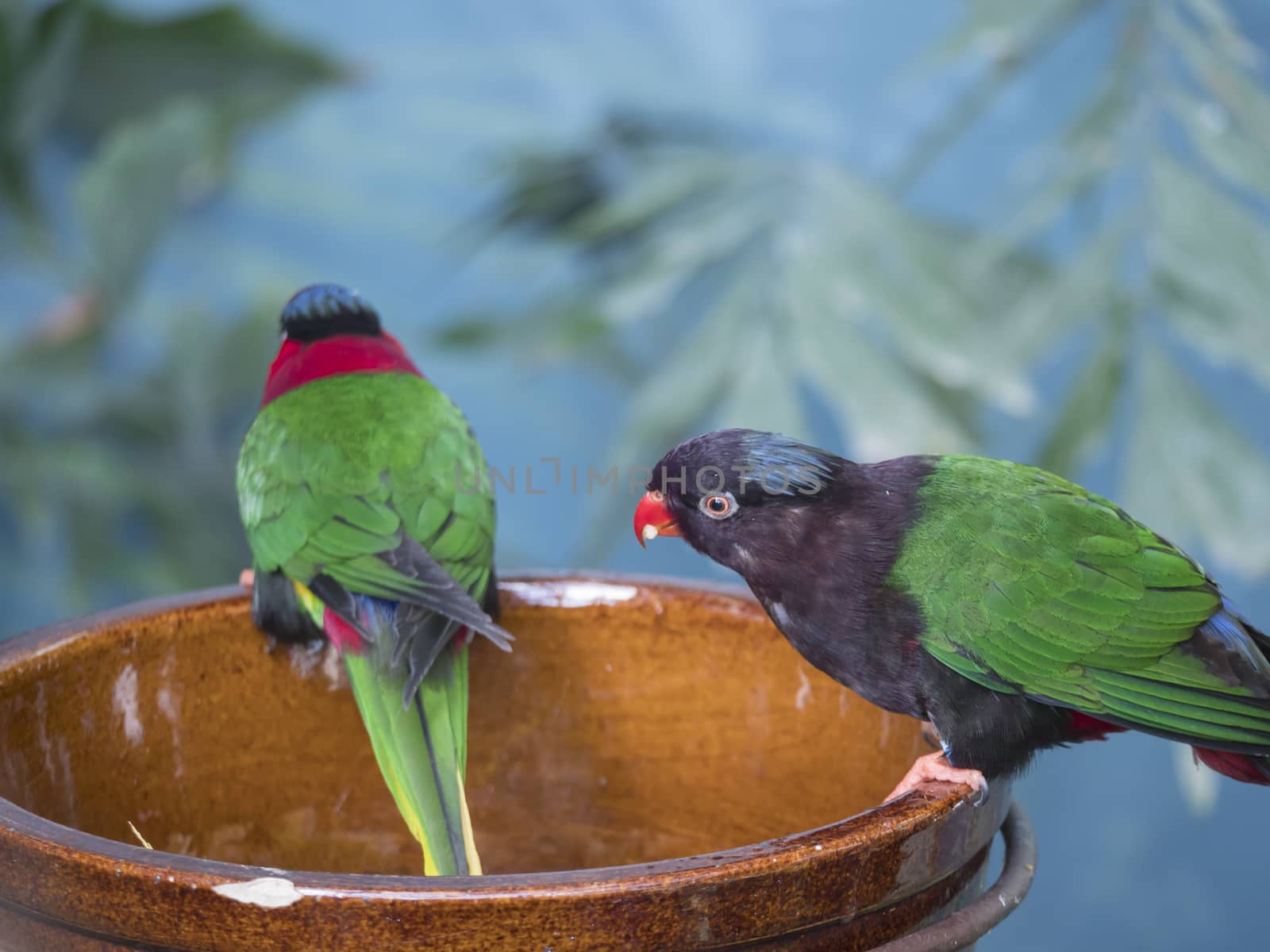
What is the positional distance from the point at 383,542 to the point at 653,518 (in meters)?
0.21

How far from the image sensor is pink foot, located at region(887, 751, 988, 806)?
648 millimetres

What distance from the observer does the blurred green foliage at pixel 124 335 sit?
7.60 feet

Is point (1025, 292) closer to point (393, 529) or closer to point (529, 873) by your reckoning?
point (393, 529)

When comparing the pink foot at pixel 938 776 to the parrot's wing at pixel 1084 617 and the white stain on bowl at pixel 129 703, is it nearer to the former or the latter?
the parrot's wing at pixel 1084 617

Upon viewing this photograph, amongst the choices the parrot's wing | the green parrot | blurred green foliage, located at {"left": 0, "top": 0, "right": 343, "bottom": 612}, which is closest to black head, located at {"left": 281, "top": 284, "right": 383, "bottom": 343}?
the green parrot

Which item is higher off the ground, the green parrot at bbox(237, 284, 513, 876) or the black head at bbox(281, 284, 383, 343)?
the black head at bbox(281, 284, 383, 343)

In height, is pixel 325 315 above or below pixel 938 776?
above

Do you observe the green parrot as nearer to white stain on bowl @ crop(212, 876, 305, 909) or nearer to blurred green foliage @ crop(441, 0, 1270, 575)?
white stain on bowl @ crop(212, 876, 305, 909)

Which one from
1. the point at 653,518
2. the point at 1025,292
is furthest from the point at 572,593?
the point at 1025,292

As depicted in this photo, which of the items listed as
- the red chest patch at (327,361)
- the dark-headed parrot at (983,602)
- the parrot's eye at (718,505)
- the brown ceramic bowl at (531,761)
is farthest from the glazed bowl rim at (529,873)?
the red chest patch at (327,361)

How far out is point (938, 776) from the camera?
700mm

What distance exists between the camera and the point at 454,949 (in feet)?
1.66

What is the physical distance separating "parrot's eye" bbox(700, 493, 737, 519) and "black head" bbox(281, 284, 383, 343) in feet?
1.53

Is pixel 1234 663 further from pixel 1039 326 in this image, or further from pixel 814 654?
pixel 1039 326
